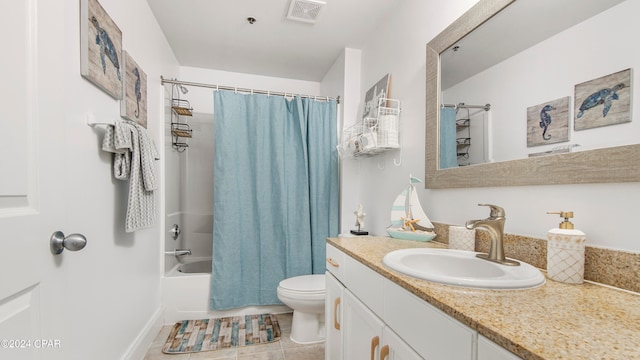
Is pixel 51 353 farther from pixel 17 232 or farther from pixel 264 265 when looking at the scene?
pixel 264 265

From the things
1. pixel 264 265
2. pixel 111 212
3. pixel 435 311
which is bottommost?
pixel 264 265

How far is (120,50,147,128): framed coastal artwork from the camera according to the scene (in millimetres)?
1523

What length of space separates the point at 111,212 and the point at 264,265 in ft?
3.97

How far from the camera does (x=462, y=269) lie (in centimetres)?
104

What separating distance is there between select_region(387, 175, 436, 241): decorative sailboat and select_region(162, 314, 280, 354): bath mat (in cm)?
122

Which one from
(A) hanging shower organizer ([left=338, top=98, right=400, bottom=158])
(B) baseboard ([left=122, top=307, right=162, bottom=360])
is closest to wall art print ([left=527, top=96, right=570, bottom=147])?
(A) hanging shower organizer ([left=338, top=98, right=400, bottom=158])

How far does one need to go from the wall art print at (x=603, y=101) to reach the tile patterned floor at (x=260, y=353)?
179 cm

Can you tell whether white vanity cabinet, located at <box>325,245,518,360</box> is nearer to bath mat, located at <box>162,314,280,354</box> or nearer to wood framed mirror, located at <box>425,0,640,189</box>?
wood framed mirror, located at <box>425,0,640,189</box>

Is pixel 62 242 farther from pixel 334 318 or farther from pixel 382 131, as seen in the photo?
pixel 382 131

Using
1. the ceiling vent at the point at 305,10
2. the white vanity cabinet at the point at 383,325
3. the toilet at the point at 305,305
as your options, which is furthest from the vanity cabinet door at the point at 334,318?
the ceiling vent at the point at 305,10

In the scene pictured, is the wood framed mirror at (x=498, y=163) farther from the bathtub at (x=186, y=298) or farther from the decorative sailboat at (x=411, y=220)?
the bathtub at (x=186, y=298)

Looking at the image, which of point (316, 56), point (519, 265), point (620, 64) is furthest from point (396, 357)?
point (316, 56)

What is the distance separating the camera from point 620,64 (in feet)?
2.46

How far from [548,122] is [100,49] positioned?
71.1 inches
